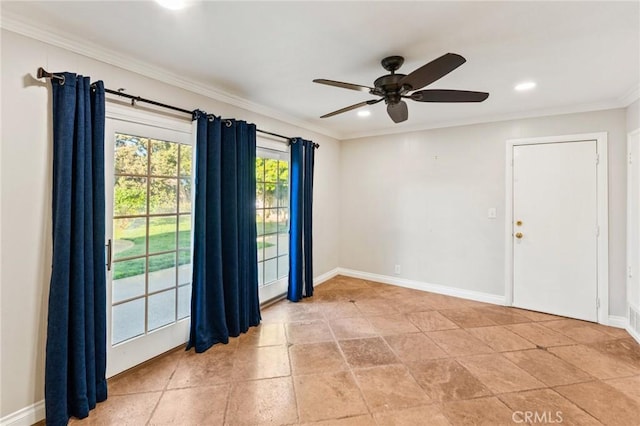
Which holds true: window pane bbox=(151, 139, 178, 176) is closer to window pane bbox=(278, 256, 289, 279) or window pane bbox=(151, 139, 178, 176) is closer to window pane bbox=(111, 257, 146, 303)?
window pane bbox=(111, 257, 146, 303)

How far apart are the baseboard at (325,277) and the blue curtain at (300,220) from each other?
52 centimetres

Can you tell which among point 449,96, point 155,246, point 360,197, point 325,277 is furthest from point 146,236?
point 360,197

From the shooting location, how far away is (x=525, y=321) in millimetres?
3363

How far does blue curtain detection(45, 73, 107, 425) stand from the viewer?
181 cm

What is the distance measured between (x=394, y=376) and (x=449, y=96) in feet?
7.17

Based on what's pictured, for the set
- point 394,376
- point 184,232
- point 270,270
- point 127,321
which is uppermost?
point 184,232

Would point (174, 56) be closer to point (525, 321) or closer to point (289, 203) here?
point (289, 203)

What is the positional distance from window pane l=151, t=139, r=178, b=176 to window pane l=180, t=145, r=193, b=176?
5cm

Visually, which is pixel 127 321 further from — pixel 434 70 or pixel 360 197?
pixel 360 197

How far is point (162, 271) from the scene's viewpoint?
102 inches

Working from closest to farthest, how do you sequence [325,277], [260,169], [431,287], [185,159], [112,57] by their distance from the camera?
[112,57] → [185,159] → [260,169] → [431,287] → [325,277]

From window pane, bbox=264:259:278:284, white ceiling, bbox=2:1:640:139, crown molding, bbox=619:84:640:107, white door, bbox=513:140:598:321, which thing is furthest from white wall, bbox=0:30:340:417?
crown molding, bbox=619:84:640:107

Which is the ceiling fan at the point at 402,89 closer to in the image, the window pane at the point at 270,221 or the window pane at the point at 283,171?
the window pane at the point at 283,171

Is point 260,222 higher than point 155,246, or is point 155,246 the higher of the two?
point 260,222
